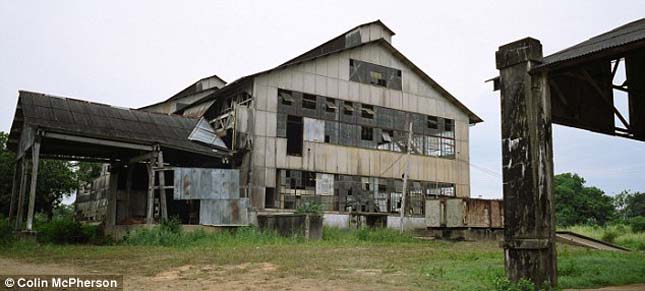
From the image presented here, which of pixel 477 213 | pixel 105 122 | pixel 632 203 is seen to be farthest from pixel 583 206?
pixel 105 122

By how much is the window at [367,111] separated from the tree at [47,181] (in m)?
21.8

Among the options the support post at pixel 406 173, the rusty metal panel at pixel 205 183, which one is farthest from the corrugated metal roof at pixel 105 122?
the support post at pixel 406 173

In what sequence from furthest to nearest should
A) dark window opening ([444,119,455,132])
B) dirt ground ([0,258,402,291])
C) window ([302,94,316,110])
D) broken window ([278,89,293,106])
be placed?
dark window opening ([444,119,455,132])
window ([302,94,316,110])
broken window ([278,89,293,106])
dirt ground ([0,258,402,291])

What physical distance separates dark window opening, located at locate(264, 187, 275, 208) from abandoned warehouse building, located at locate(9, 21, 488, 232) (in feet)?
0.15

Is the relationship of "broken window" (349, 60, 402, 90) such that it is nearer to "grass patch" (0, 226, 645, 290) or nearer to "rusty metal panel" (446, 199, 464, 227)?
"rusty metal panel" (446, 199, 464, 227)

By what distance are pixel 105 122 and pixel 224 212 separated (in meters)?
5.94

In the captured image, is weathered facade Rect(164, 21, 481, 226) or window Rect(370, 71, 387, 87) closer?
weathered facade Rect(164, 21, 481, 226)

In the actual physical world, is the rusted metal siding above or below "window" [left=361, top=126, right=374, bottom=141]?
below

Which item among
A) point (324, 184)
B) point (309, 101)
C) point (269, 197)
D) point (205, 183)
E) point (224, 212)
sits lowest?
point (224, 212)

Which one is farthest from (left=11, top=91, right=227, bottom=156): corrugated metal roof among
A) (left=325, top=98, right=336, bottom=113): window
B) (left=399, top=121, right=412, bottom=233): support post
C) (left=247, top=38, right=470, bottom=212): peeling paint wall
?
(left=399, top=121, right=412, bottom=233): support post

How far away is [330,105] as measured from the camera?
2697 cm

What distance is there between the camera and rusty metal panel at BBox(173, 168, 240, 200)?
22.6 m

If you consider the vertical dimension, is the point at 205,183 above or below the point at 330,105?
below

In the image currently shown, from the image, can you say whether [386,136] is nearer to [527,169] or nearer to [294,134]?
[294,134]
